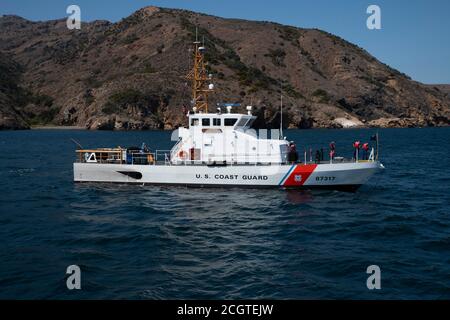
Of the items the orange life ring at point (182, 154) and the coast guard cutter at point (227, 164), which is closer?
the coast guard cutter at point (227, 164)

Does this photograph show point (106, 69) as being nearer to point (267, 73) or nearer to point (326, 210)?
point (267, 73)

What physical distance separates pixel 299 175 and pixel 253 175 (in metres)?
2.91

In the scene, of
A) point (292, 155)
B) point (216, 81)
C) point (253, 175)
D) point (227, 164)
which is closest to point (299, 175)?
point (292, 155)

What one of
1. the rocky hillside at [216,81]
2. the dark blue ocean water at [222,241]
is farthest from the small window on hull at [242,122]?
the rocky hillside at [216,81]

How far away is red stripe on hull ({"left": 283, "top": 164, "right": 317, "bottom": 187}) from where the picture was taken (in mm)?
27547

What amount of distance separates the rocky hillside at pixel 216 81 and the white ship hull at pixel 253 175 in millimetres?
77518

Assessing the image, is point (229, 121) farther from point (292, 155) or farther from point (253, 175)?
point (292, 155)

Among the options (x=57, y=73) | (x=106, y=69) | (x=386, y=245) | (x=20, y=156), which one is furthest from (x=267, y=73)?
(x=386, y=245)

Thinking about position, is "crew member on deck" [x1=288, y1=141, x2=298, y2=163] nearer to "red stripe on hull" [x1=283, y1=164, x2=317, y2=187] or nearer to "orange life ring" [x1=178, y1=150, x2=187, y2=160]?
"red stripe on hull" [x1=283, y1=164, x2=317, y2=187]

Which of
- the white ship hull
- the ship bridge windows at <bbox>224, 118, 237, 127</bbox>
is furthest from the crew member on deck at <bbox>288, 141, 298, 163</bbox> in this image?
the ship bridge windows at <bbox>224, 118, 237, 127</bbox>

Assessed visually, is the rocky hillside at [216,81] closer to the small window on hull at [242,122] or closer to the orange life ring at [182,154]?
the orange life ring at [182,154]

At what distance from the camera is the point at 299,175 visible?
27750 millimetres

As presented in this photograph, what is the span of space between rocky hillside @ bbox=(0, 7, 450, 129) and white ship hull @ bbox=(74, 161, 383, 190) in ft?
254

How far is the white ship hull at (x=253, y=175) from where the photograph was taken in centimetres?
2747
